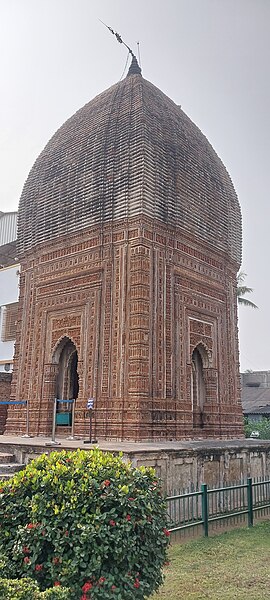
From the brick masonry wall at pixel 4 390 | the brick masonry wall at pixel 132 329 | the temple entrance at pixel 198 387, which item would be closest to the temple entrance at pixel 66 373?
the brick masonry wall at pixel 132 329

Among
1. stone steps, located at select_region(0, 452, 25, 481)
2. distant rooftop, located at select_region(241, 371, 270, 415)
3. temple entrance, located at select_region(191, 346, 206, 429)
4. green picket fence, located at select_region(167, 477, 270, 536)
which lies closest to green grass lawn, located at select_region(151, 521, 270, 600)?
green picket fence, located at select_region(167, 477, 270, 536)

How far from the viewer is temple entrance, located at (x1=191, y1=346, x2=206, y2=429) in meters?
14.2

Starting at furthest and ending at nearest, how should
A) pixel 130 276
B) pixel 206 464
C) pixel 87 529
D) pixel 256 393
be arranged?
pixel 256 393 → pixel 130 276 → pixel 206 464 → pixel 87 529

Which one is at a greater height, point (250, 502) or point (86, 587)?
point (86, 587)

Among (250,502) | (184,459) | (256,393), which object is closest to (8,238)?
(184,459)

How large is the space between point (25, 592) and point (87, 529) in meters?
0.68

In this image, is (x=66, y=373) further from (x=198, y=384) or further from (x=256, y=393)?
(x=256, y=393)

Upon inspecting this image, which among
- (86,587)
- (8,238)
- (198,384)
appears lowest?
(86,587)

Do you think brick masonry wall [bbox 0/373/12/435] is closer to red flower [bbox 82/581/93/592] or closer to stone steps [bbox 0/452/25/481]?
stone steps [bbox 0/452/25/481]

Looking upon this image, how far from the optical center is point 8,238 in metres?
26.0

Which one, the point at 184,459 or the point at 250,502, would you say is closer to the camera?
the point at 250,502

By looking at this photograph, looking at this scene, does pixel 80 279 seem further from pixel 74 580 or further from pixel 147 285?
pixel 74 580

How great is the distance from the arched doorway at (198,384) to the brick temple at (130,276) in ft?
0.11

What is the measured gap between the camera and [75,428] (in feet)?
41.6
